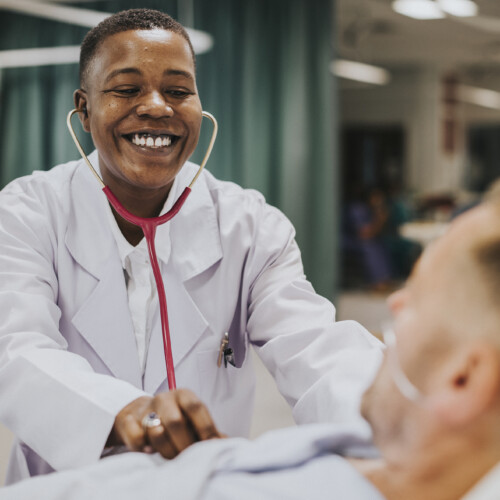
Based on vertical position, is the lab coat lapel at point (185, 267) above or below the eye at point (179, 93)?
below

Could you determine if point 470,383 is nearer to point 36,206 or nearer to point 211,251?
point 211,251

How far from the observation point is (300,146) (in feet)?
10.8

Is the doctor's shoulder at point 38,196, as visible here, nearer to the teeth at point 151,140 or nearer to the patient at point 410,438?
the teeth at point 151,140

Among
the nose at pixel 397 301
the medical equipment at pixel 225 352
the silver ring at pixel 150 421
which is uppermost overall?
the nose at pixel 397 301

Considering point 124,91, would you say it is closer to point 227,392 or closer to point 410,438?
point 227,392

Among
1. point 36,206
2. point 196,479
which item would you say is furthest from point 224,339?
point 196,479

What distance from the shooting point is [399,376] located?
0.57 meters

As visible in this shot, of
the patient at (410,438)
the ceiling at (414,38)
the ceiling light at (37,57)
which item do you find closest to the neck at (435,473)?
the patient at (410,438)

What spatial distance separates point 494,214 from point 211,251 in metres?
0.64

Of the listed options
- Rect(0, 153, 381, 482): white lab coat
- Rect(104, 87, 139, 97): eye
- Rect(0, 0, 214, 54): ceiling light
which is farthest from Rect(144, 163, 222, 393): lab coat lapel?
Rect(0, 0, 214, 54): ceiling light

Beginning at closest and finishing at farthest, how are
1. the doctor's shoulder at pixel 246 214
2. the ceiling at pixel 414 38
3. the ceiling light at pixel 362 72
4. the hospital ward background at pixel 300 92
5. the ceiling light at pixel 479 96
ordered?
the doctor's shoulder at pixel 246 214
the hospital ward background at pixel 300 92
the ceiling at pixel 414 38
the ceiling light at pixel 362 72
the ceiling light at pixel 479 96

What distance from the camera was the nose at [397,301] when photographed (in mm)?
601

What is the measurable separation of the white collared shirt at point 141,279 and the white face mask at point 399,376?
0.51 meters

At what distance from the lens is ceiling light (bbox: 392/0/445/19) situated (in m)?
5.48
